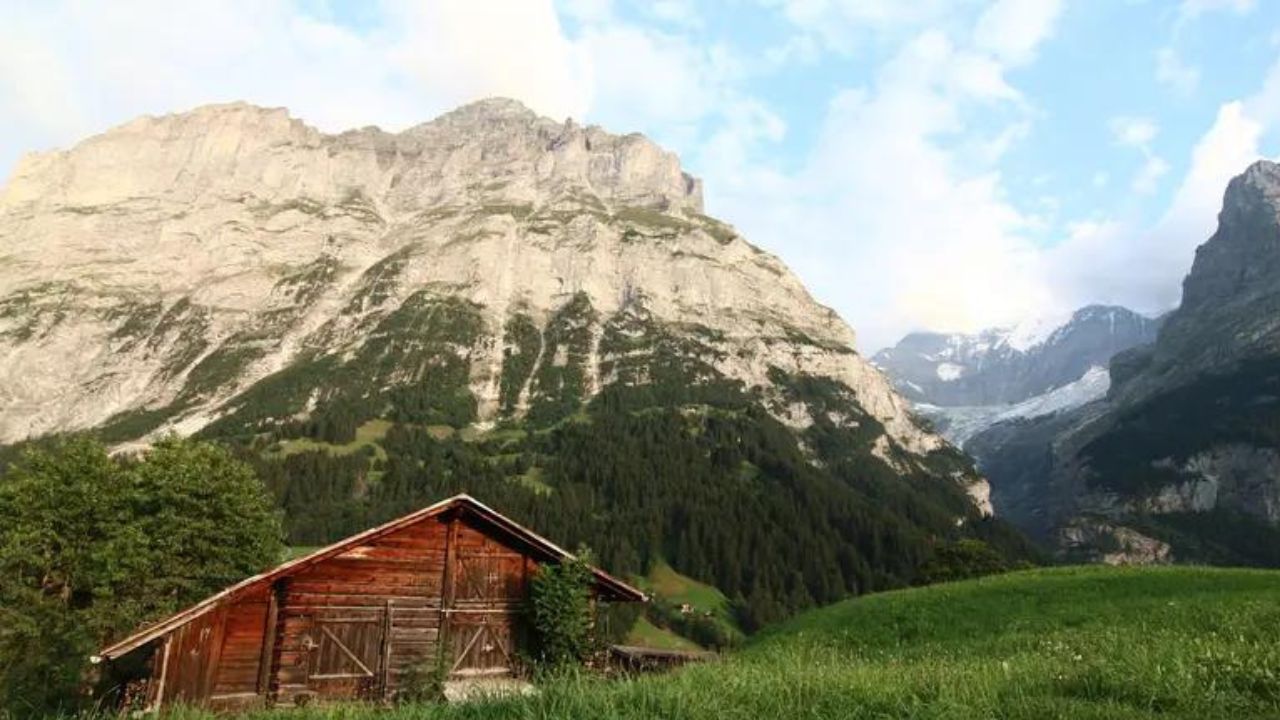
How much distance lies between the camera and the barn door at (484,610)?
32562 mm

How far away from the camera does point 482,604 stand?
108ft

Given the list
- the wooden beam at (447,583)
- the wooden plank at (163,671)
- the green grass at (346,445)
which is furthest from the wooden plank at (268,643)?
the green grass at (346,445)

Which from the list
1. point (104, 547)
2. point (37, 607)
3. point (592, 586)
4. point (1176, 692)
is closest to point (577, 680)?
point (1176, 692)

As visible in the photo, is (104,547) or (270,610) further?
(104,547)

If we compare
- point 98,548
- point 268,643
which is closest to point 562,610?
point 268,643

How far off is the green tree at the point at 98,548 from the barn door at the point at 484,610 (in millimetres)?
24885

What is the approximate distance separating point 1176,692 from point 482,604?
2770 cm

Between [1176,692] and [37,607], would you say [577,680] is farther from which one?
[37,607]

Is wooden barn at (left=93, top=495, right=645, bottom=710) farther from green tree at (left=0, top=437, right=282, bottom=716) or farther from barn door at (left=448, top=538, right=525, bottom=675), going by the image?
green tree at (left=0, top=437, right=282, bottom=716)

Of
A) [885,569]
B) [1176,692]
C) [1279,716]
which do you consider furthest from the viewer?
[885,569]

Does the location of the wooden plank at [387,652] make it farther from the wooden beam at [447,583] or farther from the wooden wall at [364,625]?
the wooden beam at [447,583]

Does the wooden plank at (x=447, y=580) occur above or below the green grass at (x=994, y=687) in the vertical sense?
above

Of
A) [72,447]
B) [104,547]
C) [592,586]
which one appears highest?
[72,447]

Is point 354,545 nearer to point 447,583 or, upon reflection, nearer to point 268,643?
point 447,583
